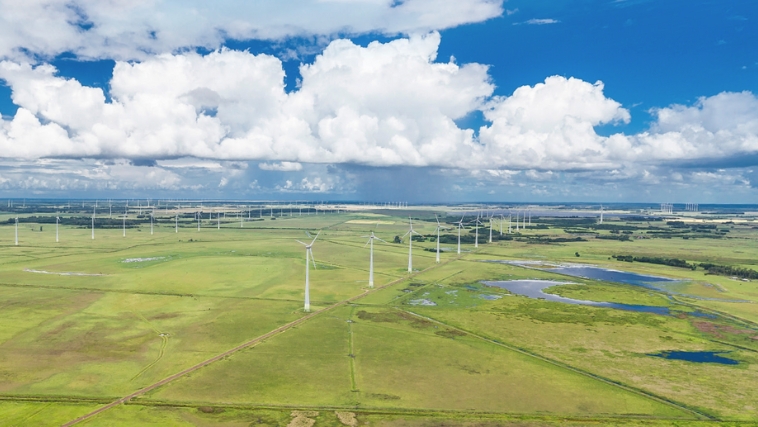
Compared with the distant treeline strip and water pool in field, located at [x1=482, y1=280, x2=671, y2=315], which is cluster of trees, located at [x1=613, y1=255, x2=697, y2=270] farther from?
water pool in field, located at [x1=482, y1=280, x2=671, y2=315]

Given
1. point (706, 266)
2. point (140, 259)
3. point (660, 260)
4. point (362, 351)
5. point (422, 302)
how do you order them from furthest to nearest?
point (660, 260), point (140, 259), point (706, 266), point (422, 302), point (362, 351)

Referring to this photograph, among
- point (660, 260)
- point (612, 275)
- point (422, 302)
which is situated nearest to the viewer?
point (422, 302)

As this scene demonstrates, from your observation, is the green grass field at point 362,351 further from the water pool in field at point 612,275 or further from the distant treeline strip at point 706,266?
the distant treeline strip at point 706,266

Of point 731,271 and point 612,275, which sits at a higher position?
point 731,271

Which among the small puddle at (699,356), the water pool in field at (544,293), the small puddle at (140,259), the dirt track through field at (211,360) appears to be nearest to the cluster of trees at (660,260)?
the water pool in field at (544,293)

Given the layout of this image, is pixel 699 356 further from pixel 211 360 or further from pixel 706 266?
pixel 706 266

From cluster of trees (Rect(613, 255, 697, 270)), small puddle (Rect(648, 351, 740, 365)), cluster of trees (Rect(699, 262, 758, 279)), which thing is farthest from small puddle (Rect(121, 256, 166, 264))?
cluster of trees (Rect(699, 262, 758, 279))

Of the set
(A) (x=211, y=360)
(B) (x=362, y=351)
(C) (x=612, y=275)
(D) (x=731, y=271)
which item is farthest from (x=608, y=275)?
(A) (x=211, y=360)
